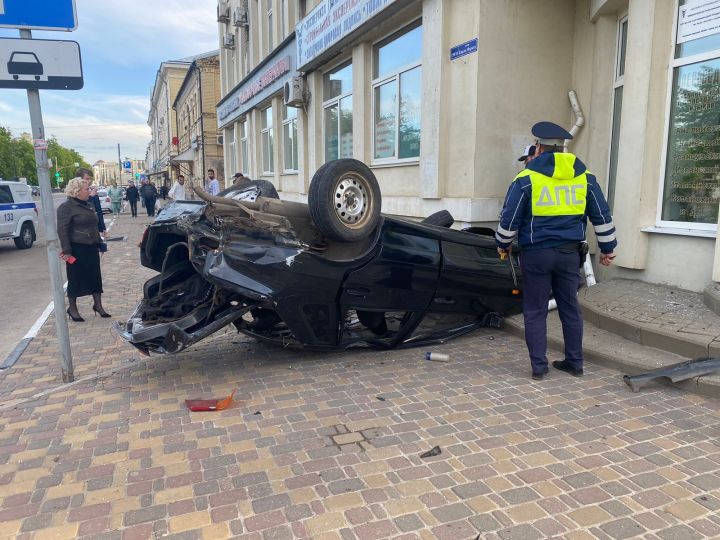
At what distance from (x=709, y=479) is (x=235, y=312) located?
10.6ft

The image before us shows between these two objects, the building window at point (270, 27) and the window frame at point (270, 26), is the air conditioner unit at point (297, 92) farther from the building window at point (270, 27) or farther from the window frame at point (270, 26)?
the building window at point (270, 27)

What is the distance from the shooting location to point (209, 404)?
3.83m

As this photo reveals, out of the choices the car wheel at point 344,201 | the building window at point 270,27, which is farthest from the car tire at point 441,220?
the building window at point 270,27

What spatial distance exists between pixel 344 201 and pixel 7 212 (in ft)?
43.8

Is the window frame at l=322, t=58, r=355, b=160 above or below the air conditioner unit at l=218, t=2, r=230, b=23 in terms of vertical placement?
below

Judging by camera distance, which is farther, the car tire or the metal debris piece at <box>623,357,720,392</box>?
the car tire

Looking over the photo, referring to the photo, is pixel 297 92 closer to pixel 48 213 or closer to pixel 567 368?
pixel 48 213

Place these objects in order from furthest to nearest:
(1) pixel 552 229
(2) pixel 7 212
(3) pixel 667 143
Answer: (2) pixel 7 212
(3) pixel 667 143
(1) pixel 552 229

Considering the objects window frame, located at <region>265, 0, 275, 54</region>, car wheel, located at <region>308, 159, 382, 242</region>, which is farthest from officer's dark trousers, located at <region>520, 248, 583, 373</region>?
window frame, located at <region>265, 0, 275, 54</region>

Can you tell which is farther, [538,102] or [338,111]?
[338,111]

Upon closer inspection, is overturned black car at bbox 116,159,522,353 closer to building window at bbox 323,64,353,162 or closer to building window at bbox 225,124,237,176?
building window at bbox 323,64,353,162

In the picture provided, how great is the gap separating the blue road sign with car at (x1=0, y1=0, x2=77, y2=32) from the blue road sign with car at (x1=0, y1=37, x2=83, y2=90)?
0.11m

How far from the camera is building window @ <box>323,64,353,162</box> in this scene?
37.3 feet

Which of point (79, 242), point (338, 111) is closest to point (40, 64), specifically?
point (79, 242)
